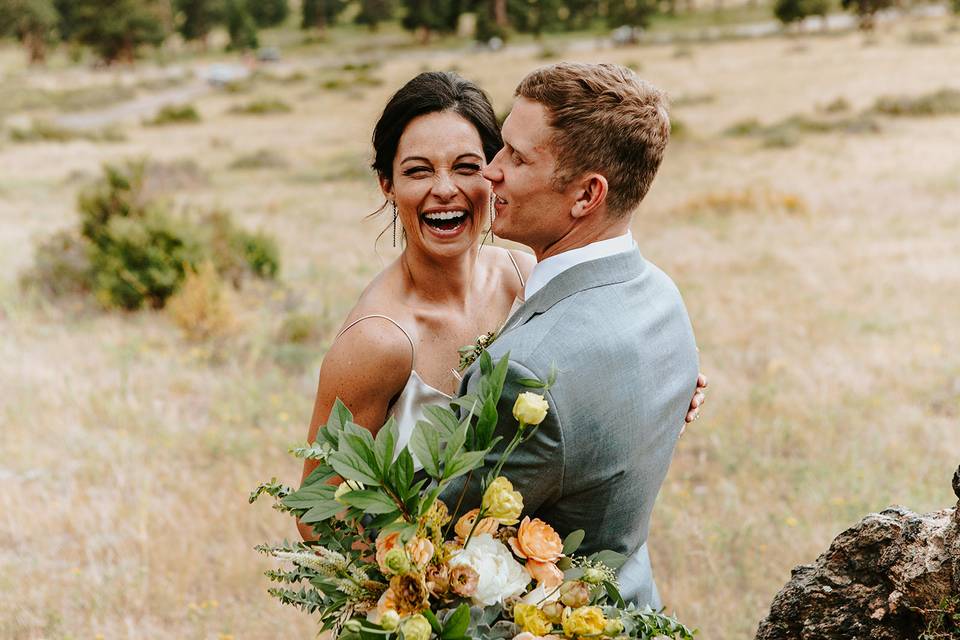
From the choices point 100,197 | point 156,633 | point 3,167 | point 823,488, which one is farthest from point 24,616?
point 3,167

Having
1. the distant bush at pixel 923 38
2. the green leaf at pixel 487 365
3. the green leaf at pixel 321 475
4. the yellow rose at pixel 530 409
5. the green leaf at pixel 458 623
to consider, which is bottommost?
the green leaf at pixel 458 623

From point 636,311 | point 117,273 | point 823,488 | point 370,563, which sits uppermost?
point 636,311

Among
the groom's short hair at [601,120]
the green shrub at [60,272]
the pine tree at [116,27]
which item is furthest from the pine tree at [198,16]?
the groom's short hair at [601,120]

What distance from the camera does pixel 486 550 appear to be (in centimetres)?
164

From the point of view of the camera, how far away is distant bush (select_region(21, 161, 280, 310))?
8.86m

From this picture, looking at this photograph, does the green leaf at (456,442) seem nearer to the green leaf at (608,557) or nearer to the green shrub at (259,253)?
the green leaf at (608,557)

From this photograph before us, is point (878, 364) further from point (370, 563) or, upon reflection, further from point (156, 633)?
point (370, 563)

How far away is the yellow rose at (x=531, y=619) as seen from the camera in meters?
1.56

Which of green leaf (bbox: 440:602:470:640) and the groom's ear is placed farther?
the groom's ear

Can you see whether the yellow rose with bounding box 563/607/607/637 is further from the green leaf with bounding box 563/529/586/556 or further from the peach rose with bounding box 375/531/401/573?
the peach rose with bounding box 375/531/401/573

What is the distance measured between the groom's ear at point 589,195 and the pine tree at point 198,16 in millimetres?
77452

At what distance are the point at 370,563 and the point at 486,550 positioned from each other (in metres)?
0.25

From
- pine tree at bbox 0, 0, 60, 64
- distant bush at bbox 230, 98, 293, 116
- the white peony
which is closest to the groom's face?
the white peony

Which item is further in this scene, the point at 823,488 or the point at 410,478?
the point at 823,488
